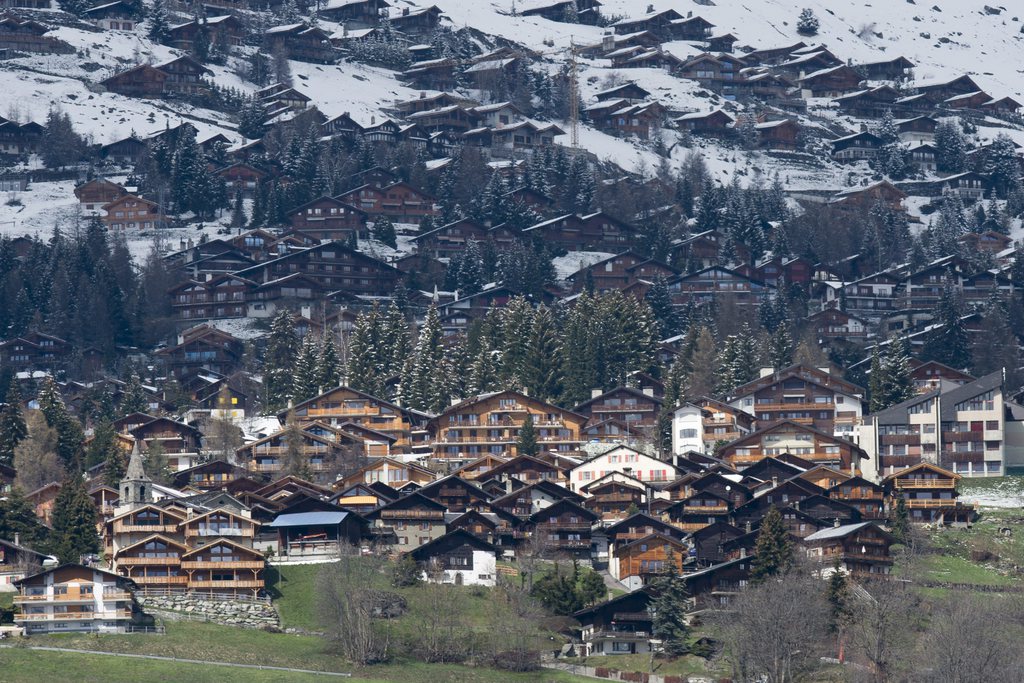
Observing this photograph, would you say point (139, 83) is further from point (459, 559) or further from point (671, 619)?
point (671, 619)

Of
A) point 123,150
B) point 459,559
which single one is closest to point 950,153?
point 123,150

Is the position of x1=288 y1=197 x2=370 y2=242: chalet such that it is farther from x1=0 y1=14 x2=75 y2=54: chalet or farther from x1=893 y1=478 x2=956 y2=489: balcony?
x1=893 y1=478 x2=956 y2=489: balcony

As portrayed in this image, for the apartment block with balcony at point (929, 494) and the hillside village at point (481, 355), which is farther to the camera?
the apartment block with balcony at point (929, 494)

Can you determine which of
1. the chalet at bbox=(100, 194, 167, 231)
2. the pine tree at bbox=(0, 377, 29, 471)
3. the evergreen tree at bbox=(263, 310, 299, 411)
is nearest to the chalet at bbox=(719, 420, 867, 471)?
the evergreen tree at bbox=(263, 310, 299, 411)

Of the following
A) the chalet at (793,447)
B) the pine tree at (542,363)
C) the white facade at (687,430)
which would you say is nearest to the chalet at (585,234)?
the pine tree at (542,363)

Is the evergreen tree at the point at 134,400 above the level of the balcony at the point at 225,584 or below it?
above

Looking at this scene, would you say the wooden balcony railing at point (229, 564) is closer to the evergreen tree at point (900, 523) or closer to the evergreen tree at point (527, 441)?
the evergreen tree at point (527, 441)
